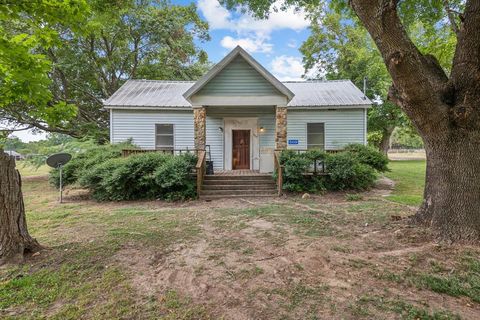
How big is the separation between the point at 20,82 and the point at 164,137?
8745mm

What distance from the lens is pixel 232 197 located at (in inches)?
326

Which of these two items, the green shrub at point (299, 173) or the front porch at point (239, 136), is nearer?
the green shrub at point (299, 173)

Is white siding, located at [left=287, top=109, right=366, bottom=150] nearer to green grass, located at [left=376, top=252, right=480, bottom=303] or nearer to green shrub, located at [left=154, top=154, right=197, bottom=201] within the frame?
green shrub, located at [left=154, top=154, right=197, bottom=201]

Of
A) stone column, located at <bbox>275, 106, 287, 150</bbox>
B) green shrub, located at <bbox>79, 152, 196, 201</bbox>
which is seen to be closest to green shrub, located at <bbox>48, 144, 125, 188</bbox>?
green shrub, located at <bbox>79, 152, 196, 201</bbox>

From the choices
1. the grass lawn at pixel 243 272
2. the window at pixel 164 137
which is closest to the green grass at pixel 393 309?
the grass lawn at pixel 243 272

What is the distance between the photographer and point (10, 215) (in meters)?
3.27

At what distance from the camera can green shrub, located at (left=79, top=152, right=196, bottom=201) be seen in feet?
25.2

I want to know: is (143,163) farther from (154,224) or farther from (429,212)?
(429,212)

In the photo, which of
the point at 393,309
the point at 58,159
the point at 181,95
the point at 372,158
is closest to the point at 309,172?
the point at 372,158

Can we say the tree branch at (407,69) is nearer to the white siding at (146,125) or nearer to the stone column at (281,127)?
the stone column at (281,127)

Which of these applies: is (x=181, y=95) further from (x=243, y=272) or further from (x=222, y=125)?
(x=243, y=272)

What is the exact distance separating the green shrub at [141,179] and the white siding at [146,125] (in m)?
4.22

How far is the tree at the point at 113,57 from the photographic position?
15.1 m

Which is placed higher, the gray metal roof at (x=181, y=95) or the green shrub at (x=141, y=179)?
the gray metal roof at (x=181, y=95)
